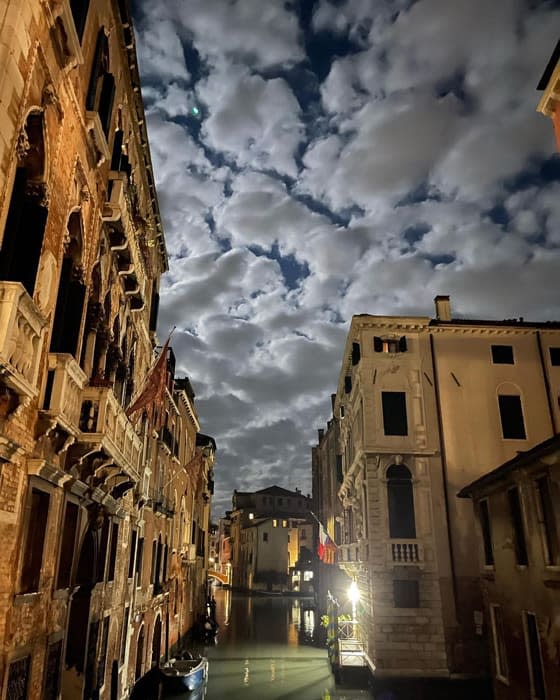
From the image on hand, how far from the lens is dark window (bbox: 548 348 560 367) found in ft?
86.0

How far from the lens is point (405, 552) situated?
22938 mm

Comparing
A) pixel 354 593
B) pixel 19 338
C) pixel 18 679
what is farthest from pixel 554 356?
pixel 19 338

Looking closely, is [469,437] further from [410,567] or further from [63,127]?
[63,127]

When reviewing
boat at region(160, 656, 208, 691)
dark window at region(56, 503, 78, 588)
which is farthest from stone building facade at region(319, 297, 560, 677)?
dark window at region(56, 503, 78, 588)

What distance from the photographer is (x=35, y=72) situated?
25.5ft

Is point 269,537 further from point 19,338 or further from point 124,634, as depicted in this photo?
point 19,338

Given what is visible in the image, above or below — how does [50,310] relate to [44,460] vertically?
above

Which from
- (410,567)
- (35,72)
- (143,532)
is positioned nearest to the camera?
(35,72)

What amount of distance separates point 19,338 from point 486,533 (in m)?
14.8

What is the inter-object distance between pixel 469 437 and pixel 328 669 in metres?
13.6

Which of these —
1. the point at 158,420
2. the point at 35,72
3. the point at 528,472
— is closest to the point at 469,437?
the point at 528,472

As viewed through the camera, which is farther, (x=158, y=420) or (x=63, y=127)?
(x=158, y=420)

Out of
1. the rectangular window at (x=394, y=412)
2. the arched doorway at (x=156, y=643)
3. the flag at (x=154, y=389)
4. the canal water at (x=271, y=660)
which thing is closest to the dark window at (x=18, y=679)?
the flag at (x=154, y=389)

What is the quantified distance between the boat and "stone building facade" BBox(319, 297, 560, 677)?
6.94 metres
